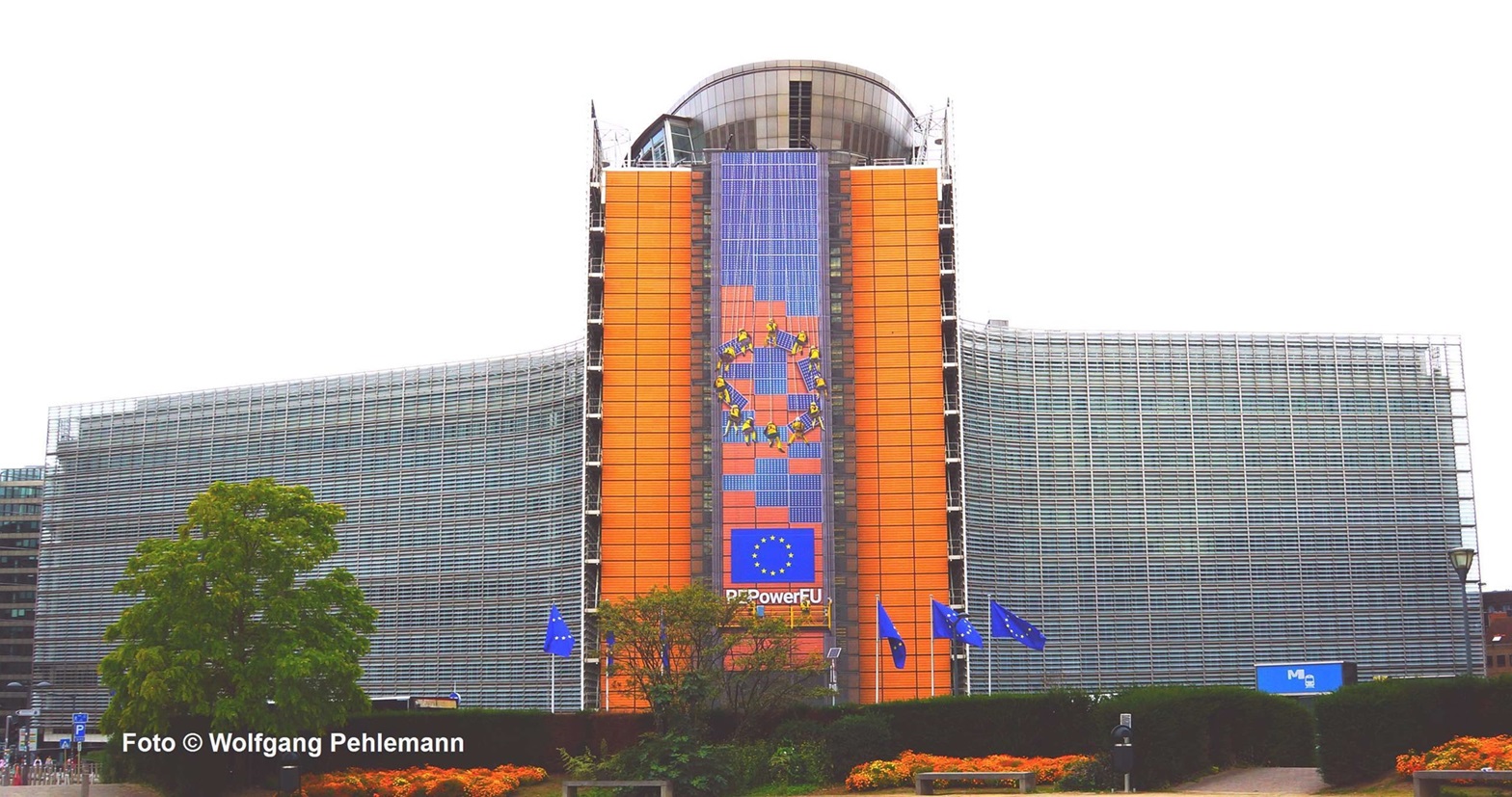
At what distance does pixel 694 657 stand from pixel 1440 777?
25258mm

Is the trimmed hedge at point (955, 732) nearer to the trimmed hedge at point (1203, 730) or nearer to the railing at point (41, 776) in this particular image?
the trimmed hedge at point (1203, 730)

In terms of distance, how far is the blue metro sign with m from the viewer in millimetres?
59344

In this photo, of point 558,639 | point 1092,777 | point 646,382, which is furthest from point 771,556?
point 1092,777

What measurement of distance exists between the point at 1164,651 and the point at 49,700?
6765 cm

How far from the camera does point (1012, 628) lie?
59094 millimetres

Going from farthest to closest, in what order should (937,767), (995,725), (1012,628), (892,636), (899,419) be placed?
Result: 1. (899,419)
2. (892,636)
3. (1012,628)
4. (995,725)
5. (937,767)

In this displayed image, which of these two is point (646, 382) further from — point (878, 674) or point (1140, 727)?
point (1140, 727)

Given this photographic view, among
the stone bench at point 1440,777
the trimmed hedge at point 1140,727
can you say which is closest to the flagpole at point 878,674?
the trimmed hedge at point 1140,727

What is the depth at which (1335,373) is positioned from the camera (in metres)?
84.9

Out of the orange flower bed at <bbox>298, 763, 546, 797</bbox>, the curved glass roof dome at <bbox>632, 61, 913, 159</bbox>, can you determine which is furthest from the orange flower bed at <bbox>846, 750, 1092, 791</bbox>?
the curved glass roof dome at <bbox>632, 61, 913, 159</bbox>

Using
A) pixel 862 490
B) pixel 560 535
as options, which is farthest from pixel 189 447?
pixel 862 490

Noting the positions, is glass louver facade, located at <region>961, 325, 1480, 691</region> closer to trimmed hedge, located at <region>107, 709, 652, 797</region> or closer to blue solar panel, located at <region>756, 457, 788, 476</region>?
blue solar panel, located at <region>756, 457, 788, 476</region>

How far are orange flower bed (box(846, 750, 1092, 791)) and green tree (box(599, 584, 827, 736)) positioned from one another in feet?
15.6

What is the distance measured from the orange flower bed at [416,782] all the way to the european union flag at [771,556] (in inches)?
950
